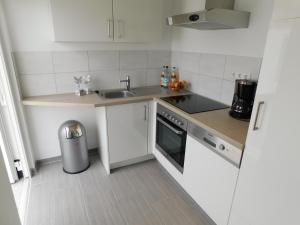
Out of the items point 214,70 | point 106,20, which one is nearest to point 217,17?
point 214,70

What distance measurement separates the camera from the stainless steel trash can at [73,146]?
2.06m

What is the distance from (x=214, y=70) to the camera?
6.47ft

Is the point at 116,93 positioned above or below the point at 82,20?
below

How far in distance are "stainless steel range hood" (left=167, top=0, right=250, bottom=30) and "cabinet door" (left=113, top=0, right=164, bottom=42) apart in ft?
1.55

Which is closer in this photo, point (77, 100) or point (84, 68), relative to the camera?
point (77, 100)

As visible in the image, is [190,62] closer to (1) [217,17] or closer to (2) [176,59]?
(2) [176,59]

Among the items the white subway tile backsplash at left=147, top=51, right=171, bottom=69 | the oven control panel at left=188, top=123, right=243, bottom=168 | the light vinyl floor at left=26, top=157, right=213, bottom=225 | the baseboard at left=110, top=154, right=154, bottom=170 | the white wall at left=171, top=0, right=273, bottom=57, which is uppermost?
the white wall at left=171, top=0, right=273, bottom=57

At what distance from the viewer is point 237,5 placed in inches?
64.7

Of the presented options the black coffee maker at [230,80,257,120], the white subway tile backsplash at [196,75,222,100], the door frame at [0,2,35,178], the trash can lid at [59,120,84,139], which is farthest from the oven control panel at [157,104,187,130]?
the door frame at [0,2,35,178]

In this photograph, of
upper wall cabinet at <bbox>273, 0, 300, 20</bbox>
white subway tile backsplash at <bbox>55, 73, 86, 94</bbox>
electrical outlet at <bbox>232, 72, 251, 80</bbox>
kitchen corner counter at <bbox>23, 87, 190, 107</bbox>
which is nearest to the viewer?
upper wall cabinet at <bbox>273, 0, 300, 20</bbox>

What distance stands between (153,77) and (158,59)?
9.5 inches

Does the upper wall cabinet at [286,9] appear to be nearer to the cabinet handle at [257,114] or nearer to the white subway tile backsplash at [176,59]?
the cabinet handle at [257,114]

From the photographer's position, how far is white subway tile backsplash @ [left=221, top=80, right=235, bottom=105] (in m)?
1.81

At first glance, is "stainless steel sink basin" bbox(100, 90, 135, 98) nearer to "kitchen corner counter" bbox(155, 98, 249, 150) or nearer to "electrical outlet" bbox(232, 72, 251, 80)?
"kitchen corner counter" bbox(155, 98, 249, 150)
